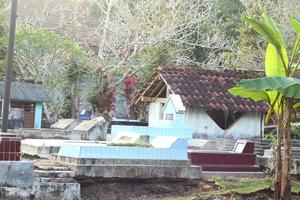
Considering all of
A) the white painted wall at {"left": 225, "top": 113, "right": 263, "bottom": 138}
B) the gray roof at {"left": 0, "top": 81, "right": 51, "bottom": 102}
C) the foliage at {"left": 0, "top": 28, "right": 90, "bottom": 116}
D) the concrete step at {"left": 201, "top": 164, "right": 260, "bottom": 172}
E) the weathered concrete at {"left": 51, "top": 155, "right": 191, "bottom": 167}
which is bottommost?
the concrete step at {"left": 201, "top": 164, "right": 260, "bottom": 172}

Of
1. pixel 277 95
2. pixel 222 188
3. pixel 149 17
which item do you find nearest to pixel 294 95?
pixel 277 95

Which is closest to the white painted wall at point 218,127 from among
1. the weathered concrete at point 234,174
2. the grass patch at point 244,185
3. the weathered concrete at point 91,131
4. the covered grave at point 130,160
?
the weathered concrete at point 91,131

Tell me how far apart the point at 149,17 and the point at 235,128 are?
31.2 feet

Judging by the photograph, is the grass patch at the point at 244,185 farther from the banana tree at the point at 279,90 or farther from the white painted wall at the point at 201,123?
the white painted wall at the point at 201,123

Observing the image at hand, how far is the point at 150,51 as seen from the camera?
27.5 meters

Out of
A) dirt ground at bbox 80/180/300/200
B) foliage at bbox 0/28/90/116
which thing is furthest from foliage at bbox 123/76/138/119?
dirt ground at bbox 80/180/300/200

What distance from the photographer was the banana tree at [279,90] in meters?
10.9

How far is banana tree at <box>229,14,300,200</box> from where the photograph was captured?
10.9 meters

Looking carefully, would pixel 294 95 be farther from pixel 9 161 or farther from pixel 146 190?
pixel 9 161

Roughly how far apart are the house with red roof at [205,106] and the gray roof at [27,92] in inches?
255

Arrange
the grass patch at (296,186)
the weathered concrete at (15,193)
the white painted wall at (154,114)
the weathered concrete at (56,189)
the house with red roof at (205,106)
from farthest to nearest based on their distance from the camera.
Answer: the white painted wall at (154,114) → the house with red roof at (205,106) → the grass patch at (296,186) → the weathered concrete at (56,189) → the weathered concrete at (15,193)

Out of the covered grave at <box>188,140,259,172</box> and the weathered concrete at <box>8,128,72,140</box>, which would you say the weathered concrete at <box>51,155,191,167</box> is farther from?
the weathered concrete at <box>8,128,72,140</box>

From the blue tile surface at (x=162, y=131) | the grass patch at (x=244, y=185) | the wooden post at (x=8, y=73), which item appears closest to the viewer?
the wooden post at (x=8, y=73)

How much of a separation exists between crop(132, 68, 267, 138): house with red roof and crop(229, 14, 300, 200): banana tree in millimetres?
5541
